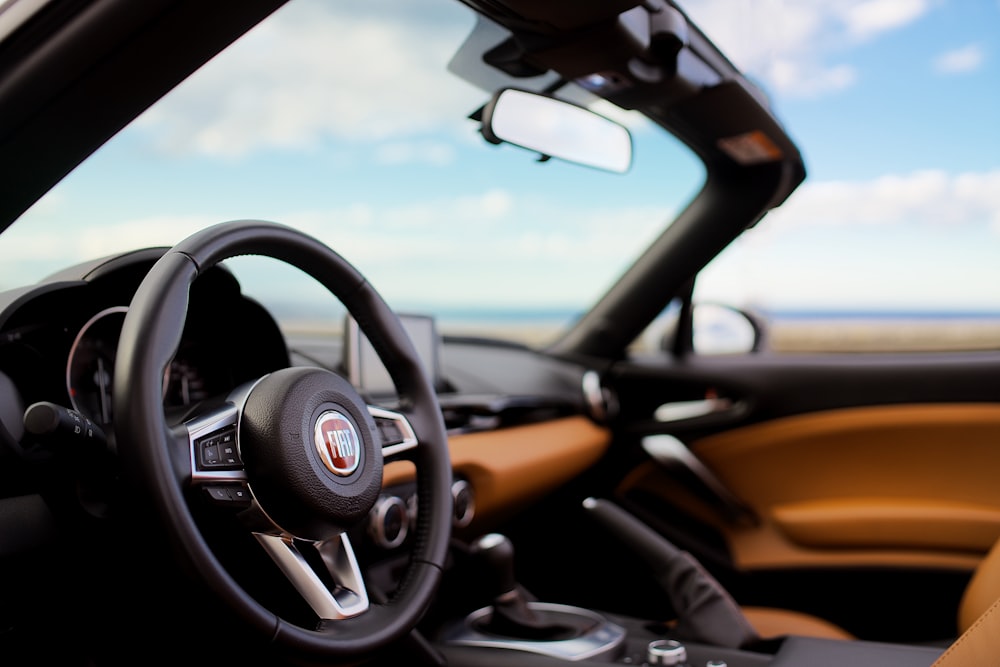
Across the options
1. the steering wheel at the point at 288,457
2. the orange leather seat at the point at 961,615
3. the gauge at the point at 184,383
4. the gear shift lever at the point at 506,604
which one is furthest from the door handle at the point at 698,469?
the gauge at the point at 184,383

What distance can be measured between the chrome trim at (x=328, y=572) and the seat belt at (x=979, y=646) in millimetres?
794

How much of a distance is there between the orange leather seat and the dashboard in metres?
0.66

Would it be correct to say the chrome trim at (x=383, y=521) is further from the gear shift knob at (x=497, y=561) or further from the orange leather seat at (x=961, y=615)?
the orange leather seat at (x=961, y=615)

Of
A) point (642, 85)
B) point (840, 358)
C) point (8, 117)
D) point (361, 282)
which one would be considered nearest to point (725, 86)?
point (642, 85)

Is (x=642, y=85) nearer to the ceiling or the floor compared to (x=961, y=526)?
nearer to the ceiling

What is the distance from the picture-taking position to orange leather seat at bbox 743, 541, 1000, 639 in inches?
62.8

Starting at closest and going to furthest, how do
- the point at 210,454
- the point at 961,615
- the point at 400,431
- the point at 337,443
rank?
the point at 210,454 < the point at 337,443 < the point at 400,431 < the point at 961,615

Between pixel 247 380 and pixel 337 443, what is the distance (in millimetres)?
385

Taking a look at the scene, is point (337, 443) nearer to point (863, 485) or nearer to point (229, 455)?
point (229, 455)

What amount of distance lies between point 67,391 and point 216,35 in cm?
54

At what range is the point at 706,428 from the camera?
9.32 ft

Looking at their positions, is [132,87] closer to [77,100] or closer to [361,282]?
[77,100]

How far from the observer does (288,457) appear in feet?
3.66

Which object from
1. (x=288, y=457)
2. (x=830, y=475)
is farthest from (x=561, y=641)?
(x=830, y=475)
